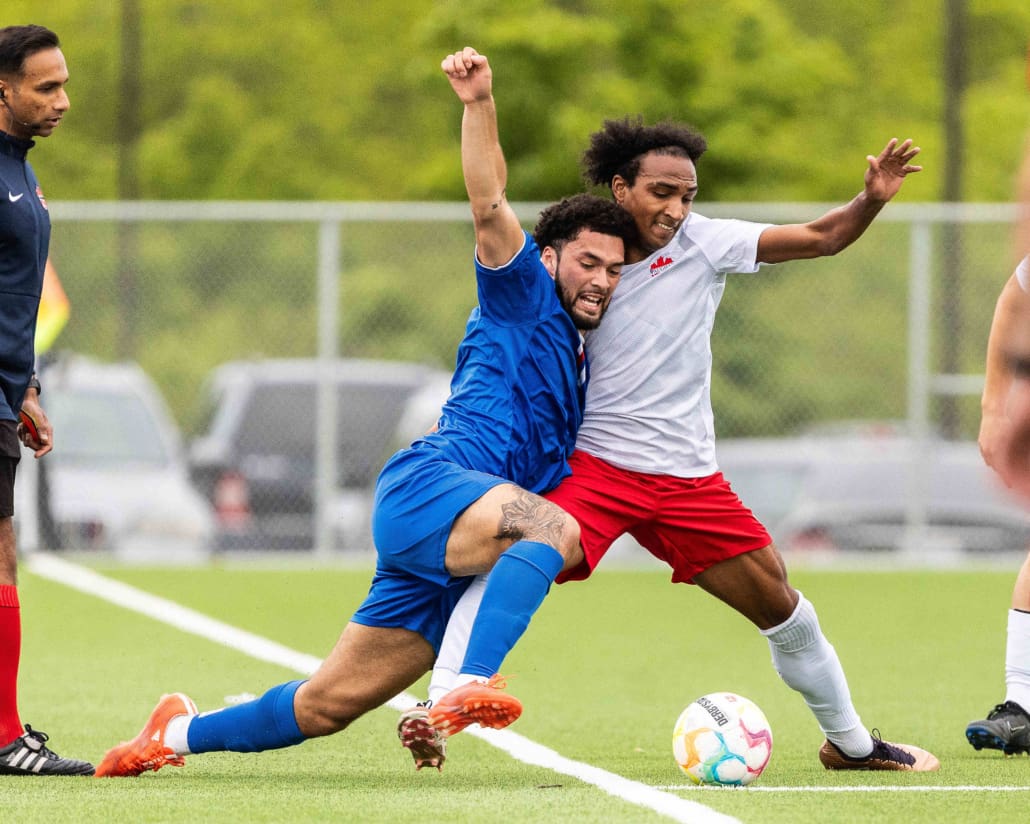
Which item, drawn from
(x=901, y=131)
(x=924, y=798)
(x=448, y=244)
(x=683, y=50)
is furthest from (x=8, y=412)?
(x=901, y=131)

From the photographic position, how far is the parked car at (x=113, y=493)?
47.4ft

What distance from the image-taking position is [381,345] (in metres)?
21.4

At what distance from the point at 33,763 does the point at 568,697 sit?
9.23 feet

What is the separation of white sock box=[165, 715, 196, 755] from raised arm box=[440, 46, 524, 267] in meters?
1.68

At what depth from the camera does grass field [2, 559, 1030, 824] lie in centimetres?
506

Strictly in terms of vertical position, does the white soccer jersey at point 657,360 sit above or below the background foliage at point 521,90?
below

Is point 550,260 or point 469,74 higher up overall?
point 469,74

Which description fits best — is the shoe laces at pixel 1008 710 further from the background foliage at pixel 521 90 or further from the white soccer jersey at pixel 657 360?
the background foliage at pixel 521 90

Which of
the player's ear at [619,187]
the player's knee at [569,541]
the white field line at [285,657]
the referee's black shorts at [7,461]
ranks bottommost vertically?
the white field line at [285,657]

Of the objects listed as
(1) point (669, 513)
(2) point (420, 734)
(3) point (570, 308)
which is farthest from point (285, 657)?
(2) point (420, 734)

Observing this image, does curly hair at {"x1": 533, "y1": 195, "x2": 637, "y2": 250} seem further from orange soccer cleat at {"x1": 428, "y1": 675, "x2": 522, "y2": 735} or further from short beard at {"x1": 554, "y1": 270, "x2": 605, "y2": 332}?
orange soccer cleat at {"x1": 428, "y1": 675, "x2": 522, "y2": 735}

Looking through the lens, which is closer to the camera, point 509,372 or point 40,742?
point 509,372

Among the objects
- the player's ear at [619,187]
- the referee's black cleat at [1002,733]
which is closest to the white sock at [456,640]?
the player's ear at [619,187]

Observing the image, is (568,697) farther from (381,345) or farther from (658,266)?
(381,345)
